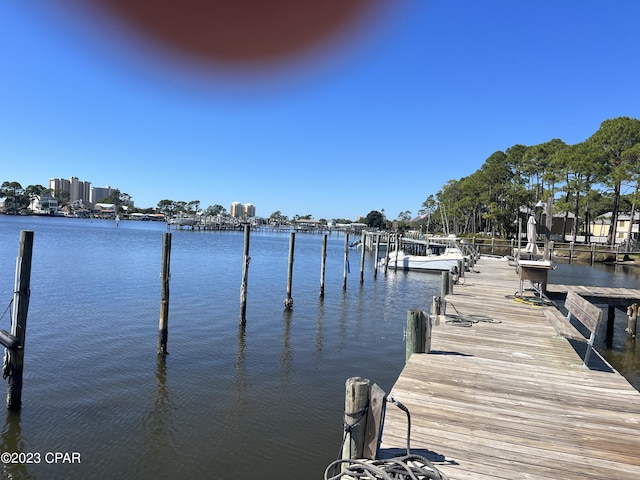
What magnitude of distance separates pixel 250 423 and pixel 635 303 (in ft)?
47.7

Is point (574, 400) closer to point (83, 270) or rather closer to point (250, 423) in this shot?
point (250, 423)

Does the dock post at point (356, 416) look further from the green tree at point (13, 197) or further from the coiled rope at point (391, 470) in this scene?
the green tree at point (13, 197)

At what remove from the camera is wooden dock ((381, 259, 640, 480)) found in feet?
12.6

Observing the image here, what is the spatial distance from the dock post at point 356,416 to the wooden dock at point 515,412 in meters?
0.42

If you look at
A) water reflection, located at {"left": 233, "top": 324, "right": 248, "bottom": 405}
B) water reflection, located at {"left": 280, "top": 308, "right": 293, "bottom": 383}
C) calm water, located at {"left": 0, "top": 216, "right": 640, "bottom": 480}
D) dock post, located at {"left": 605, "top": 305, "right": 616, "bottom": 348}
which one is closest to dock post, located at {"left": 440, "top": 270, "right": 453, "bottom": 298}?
calm water, located at {"left": 0, "top": 216, "right": 640, "bottom": 480}

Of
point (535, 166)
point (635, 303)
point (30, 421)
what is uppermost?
point (535, 166)

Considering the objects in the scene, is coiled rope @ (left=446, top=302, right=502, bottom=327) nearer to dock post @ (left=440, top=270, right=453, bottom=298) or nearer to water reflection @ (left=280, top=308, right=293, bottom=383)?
dock post @ (left=440, top=270, right=453, bottom=298)

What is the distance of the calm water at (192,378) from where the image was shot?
6.80m

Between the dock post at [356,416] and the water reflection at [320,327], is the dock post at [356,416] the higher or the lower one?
the higher one

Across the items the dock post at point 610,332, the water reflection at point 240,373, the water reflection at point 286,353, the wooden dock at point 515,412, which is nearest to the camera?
the wooden dock at point 515,412

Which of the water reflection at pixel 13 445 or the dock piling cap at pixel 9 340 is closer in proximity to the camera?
the water reflection at pixel 13 445

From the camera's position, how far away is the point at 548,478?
11.8ft

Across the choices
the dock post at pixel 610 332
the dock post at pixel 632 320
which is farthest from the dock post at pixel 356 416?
the dock post at pixel 632 320

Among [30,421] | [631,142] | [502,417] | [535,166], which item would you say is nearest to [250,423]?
[30,421]
